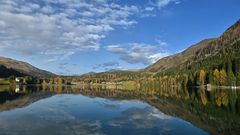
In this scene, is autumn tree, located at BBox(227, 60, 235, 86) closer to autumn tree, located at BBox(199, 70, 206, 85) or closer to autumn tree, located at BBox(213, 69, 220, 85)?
autumn tree, located at BBox(213, 69, 220, 85)

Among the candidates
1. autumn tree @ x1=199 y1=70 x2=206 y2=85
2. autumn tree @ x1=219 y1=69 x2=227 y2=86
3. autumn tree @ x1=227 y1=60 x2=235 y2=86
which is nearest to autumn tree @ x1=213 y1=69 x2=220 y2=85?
autumn tree @ x1=219 y1=69 x2=227 y2=86

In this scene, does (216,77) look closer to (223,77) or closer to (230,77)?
(223,77)

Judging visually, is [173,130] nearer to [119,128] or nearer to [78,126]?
[119,128]

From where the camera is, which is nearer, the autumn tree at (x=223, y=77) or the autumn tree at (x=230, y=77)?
the autumn tree at (x=230, y=77)

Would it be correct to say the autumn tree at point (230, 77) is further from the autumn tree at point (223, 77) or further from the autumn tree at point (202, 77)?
the autumn tree at point (202, 77)

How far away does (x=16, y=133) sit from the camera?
91.0 ft

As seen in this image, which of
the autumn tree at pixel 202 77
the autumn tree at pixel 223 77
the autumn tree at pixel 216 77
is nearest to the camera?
the autumn tree at pixel 223 77

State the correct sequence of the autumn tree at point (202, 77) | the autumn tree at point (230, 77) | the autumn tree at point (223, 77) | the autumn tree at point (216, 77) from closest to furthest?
the autumn tree at point (230, 77)
the autumn tree at point (223, 77)
the autumn tree at point (216, 77)
the autumn tree at point (202, 77)

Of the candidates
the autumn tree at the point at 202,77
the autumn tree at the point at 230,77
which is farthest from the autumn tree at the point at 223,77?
the autumn tree at the point at 202,77

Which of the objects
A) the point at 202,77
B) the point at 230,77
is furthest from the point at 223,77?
the point at 202,77

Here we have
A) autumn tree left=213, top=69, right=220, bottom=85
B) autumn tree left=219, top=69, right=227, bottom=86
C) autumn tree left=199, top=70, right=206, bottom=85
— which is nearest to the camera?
autumn tree left=219, top=69, right=227, bottom=86

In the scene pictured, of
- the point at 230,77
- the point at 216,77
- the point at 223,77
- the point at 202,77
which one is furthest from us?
the point at 202,77

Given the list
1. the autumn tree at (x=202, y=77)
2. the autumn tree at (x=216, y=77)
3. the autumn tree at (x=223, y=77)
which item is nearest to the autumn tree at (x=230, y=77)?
the autumn tree at (x=223, y=77)

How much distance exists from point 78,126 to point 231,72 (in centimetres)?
12960
